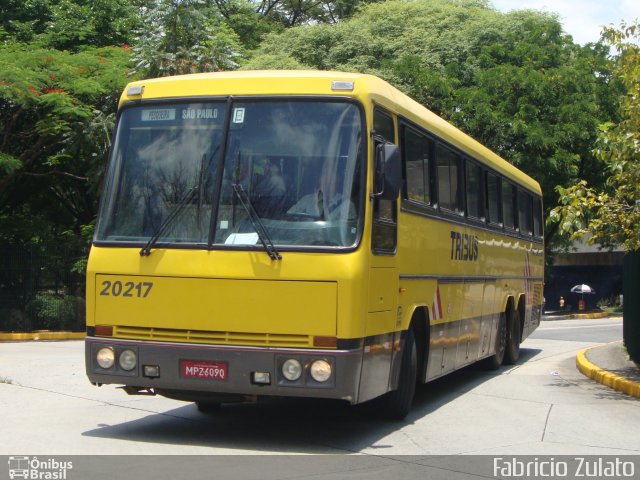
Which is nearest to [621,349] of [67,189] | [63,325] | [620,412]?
[620,412]

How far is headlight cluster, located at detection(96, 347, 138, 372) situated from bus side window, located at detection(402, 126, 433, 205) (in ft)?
10.5

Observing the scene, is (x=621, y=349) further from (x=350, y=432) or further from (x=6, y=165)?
(x=6, y=165)

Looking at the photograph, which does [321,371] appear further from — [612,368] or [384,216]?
[612,368]

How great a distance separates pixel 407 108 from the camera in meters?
10.0

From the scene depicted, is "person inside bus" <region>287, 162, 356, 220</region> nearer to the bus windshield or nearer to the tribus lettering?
the bus windshield

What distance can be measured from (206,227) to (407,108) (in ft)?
9.07

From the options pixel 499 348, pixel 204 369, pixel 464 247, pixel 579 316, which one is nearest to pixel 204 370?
pixel 204 369

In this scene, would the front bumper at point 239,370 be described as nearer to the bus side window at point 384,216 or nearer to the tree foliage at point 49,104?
the bus side window at point 384,216

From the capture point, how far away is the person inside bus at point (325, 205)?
8328 millimetres

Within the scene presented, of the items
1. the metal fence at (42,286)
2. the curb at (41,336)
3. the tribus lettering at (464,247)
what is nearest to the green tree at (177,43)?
the metal fence at (42,286)

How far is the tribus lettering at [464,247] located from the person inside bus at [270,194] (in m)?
3.80

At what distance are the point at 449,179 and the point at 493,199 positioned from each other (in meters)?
3.04
